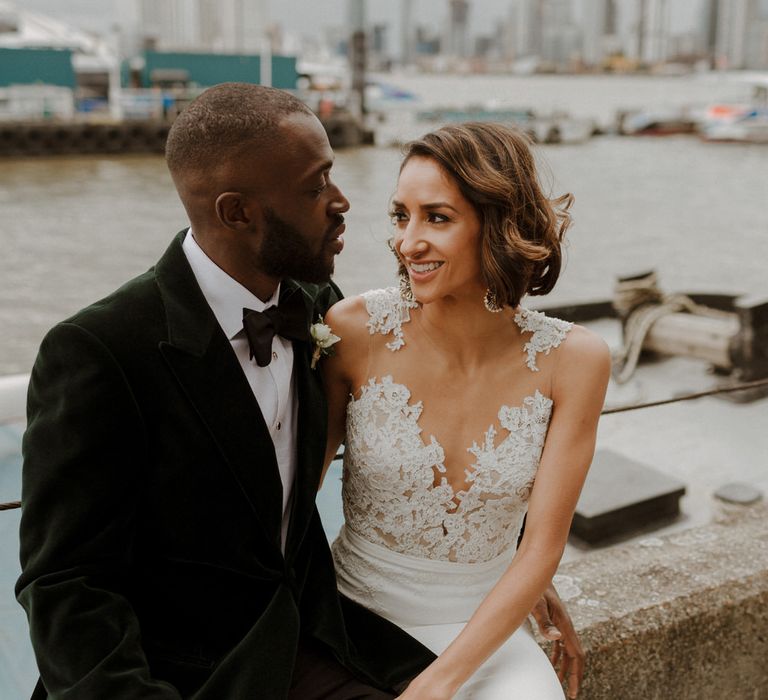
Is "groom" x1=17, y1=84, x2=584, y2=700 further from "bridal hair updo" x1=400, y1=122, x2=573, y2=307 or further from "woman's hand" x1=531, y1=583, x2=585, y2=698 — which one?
"woman's hand" x1=531, y1=583, x2=585, y2=698

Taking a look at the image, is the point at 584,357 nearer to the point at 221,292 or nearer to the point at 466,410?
the point at 466,410

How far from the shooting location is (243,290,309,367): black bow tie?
165 cm

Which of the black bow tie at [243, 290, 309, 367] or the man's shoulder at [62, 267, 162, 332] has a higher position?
the man's shoulder at [62, 267, 162, 332]

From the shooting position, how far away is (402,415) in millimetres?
1964

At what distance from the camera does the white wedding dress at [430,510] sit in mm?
1930

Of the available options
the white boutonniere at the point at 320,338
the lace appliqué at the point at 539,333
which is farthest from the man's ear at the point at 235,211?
the lace appliqué at the point at 539,333

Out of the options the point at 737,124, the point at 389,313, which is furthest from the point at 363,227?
the point at 737,124

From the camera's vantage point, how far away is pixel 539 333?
2006 mm

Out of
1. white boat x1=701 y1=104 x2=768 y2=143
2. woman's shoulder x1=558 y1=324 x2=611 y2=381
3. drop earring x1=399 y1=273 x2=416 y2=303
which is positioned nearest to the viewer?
woman's shoulder x1=558 y1=324 x2=611 y2=381

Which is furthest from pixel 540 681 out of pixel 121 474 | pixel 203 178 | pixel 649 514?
pixel 649 514

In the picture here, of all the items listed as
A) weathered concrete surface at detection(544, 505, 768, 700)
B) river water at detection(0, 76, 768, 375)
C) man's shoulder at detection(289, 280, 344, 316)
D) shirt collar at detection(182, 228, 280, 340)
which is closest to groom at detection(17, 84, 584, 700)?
shirt collar at detection(182, 228, 280, 340)

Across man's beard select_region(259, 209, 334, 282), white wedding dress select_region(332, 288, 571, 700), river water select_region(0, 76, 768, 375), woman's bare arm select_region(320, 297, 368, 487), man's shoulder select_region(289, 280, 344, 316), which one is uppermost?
man's beard select_region(259, 209, 334, 282)

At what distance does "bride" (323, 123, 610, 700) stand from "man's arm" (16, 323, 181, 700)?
59cm

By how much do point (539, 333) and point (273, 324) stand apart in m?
0.62
